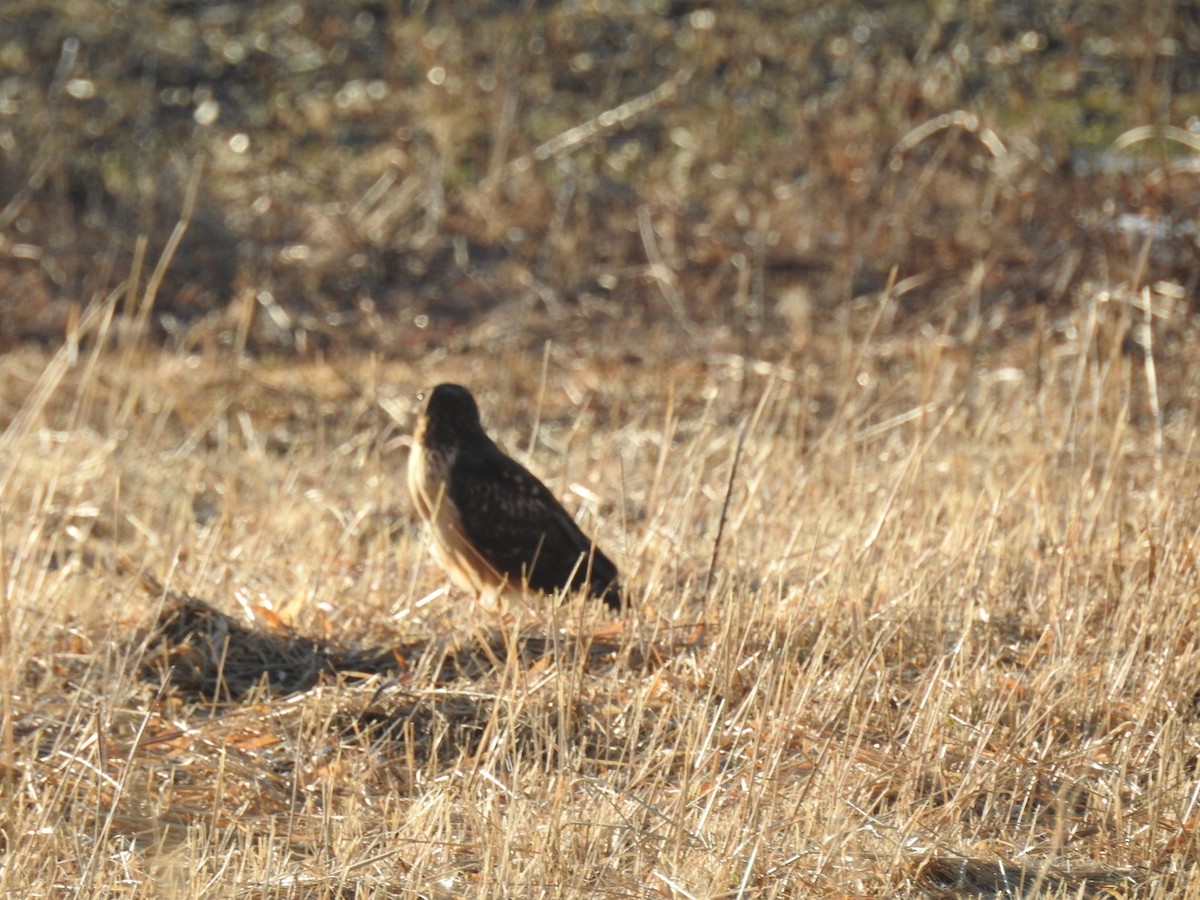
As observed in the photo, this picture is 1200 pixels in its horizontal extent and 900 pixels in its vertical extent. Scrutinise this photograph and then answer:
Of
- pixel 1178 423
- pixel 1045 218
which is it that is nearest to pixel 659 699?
pixel 1178 423

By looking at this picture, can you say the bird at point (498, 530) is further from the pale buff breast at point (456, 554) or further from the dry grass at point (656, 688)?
the dry grass at point (656, 688)

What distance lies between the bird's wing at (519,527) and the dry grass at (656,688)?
9.8 inches

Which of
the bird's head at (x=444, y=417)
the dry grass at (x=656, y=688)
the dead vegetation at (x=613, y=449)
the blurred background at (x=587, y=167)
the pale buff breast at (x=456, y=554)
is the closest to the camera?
the dry grass at (x=656, y=688)

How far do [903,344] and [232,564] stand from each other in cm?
517

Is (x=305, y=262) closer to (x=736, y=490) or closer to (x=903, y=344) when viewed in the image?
(x=903, y=344)

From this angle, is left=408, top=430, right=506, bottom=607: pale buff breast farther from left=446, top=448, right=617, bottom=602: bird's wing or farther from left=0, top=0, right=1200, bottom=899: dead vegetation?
left=0, top=0, right=1200, bottom=899: dead vegetation

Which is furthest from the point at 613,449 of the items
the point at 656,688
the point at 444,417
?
the point at 656,688

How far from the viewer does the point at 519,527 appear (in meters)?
6.07

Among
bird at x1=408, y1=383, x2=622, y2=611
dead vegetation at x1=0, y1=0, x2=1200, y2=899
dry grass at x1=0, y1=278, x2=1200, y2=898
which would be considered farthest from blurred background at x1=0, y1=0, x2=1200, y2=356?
bird at x1=408, y1=383, x2=622, y2=611

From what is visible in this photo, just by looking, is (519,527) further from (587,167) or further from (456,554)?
(587,167)

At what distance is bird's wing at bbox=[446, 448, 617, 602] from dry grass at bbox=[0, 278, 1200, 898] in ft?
0.81

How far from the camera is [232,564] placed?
611 centimetres

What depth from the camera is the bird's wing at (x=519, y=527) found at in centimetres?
604

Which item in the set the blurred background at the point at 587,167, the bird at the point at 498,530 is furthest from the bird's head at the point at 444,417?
the blurred background at the point at 587,167
